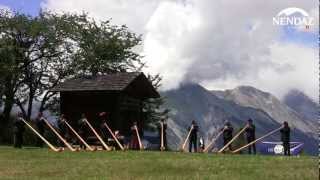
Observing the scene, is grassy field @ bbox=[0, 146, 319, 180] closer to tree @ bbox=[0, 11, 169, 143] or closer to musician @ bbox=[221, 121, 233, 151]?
musician @ bbox=[221, 121, 233, 151]

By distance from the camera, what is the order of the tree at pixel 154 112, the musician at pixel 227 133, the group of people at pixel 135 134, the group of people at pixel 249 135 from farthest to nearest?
1. the tree at pixel 154 112
2. the musician at pixel 227 133
3. the group of people at pixel 135 134
4. the group of people at pixel 249 135

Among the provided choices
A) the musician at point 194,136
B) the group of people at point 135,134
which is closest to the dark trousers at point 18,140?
the group of people at point 135,134

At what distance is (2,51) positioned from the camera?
66438mm

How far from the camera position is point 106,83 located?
4759 centimetres

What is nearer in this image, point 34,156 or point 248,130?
point 34,156

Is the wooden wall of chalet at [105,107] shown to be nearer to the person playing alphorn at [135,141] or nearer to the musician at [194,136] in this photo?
the person playing alphorn at [135,141]

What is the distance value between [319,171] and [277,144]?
36.2m

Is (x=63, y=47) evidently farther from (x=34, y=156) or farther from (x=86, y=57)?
(x=34, y=156)

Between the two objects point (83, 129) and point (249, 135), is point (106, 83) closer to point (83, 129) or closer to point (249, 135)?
point (83, 129)

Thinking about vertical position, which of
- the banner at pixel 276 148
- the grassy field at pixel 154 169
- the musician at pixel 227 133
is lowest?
the grassy field at pixel 154 169

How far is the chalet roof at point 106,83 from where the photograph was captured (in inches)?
1832

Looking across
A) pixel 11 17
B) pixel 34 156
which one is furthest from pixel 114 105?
pixel 11 17

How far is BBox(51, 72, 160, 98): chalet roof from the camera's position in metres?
46.5

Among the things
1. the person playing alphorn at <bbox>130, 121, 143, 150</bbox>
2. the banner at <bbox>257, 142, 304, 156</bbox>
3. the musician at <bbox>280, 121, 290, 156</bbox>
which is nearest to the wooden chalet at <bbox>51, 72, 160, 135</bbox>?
the person playing alphorn at <bbox>130, 121, 143, 150</bbox>
